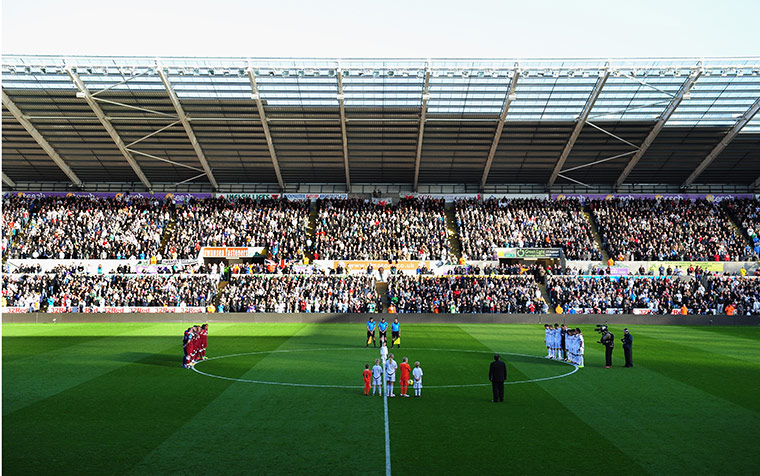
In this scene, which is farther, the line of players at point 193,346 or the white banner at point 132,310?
the white banner at point 132,310

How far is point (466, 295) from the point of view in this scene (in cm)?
4825

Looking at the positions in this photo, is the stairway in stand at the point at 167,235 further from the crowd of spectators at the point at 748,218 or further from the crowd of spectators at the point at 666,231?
the crowd of spectators at the point at 748,218

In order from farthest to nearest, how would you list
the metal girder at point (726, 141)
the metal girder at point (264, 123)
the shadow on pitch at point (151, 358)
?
the metal girder at point (726, 141)
the metal girder at point (264, 123)
the shadow on pitch at point (151, 358)

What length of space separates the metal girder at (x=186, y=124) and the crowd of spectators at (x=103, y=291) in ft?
45.3

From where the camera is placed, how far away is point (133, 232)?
2327 inches

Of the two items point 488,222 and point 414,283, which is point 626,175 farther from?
point 414,283

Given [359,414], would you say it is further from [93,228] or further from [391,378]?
[93,228]

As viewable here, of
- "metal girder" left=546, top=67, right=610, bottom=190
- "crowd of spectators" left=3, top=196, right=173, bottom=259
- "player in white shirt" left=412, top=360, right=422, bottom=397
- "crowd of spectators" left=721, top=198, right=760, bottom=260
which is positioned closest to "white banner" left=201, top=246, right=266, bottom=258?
"crowd of spectators" left=3, top=196, right=173, bottom=259

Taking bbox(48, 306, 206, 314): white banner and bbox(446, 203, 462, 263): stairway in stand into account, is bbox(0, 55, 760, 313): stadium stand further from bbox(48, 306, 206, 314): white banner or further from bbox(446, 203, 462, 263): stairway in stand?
bbox(48, 306, 206, 314): white banner

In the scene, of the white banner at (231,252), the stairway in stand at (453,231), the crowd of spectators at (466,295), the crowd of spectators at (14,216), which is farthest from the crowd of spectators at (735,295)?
the crowd of spectators at (14,216)

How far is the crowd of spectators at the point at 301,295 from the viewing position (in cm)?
4662

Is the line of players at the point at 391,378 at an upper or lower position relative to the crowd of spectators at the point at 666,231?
lower

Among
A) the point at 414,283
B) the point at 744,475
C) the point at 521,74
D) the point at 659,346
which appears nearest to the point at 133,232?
the point at 414,283

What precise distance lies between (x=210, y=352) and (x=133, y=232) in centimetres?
3680
